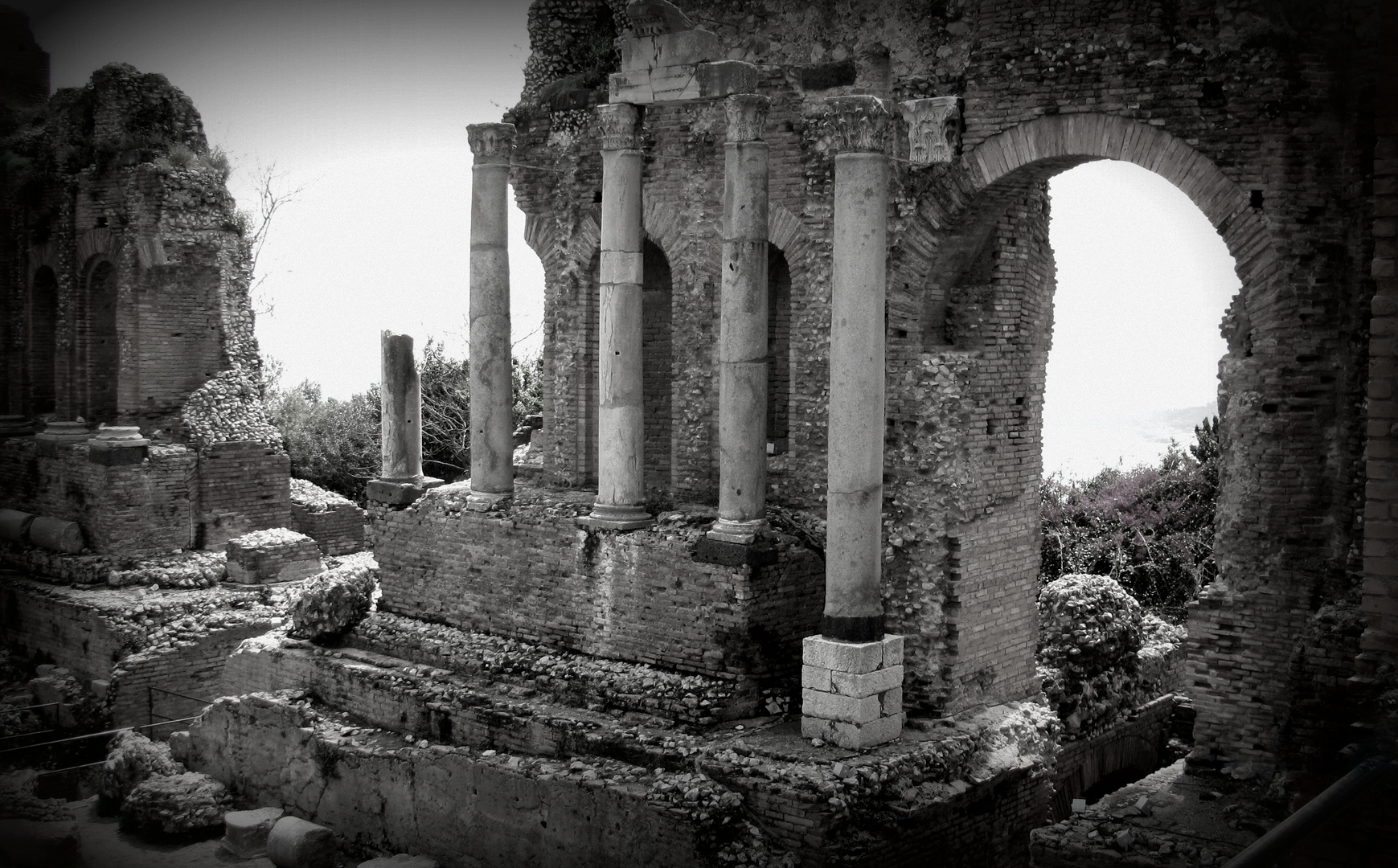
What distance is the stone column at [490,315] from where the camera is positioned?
46.6 feet

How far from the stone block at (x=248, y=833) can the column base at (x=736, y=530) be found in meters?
5.15

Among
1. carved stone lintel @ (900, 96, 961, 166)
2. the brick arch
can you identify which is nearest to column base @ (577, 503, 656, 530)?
the brick arch

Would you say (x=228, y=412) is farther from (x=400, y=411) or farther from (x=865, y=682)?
(x=865, y=682)

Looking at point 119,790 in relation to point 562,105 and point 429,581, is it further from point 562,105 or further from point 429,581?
point 562,105

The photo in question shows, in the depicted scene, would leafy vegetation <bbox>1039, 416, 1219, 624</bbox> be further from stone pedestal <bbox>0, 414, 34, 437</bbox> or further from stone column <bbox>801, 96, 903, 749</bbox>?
stone pedestal <bbox>0, 414, 34, 437</bbox>

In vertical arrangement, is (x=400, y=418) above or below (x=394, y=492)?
above

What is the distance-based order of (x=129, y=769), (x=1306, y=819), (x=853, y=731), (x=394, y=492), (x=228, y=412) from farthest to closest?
(x=228, y=412) < (x=394, y=492) < (x=129, y=769) < (x=853, y=731) < (x=1306, y=819)

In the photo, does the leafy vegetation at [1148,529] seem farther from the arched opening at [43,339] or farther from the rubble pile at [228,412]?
the arched opening at [43,339]

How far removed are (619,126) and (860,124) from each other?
3145 mm

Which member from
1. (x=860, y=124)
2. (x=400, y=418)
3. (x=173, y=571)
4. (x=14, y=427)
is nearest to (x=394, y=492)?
(x=400, y=418)

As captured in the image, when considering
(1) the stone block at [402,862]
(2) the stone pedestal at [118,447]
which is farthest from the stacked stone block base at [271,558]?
(1) the stone block at [402,862]

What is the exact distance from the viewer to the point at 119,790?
1359cm

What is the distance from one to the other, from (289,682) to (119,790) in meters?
1.97

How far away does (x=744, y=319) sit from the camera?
39.3 ft
